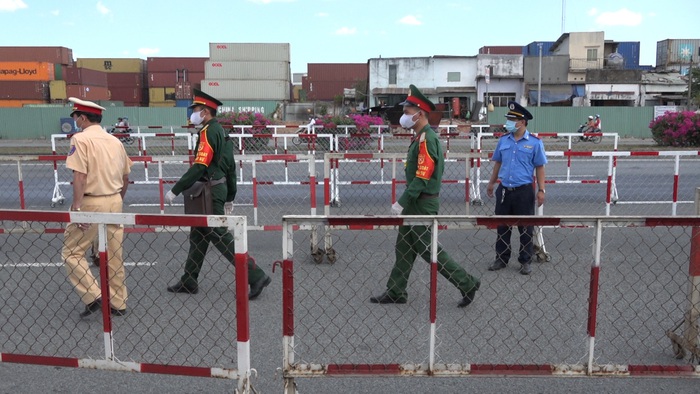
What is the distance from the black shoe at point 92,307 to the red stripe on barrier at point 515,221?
3504 millimetres

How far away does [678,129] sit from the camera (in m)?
23.7

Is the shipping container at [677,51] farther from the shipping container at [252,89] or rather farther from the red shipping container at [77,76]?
the red shipping container at [77,76]

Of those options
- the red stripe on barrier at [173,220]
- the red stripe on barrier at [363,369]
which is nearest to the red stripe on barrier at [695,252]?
the red stripe on barrier at [363,369]

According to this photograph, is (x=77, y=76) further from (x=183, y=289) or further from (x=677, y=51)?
(x=677, y=51)

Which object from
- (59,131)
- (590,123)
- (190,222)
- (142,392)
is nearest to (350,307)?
(142,392)

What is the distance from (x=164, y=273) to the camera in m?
6.93

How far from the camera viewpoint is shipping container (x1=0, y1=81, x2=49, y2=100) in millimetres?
46875

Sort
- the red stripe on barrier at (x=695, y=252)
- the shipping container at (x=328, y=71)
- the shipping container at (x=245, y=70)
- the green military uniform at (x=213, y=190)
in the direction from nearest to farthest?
the red stripe on barrier at (x=695, y=252), the green military uniform at (x=213, y=190), the shipping container at (x=245, y=70), the shipping container at (x=328, y=71)

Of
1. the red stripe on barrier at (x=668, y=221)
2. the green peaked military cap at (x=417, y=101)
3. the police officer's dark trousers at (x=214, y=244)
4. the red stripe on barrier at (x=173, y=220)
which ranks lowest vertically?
the police officer's dark trousers at (x=214, y=244)

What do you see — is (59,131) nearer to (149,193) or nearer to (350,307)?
(149,193)

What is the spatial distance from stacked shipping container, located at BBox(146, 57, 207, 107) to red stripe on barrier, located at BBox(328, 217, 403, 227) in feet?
189

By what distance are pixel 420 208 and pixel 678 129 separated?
21.6 m

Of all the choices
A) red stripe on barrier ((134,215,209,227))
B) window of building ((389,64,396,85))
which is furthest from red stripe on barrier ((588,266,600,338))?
window of building ((389,64,396,85))

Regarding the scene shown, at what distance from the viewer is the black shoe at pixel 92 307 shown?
5.40 meters
